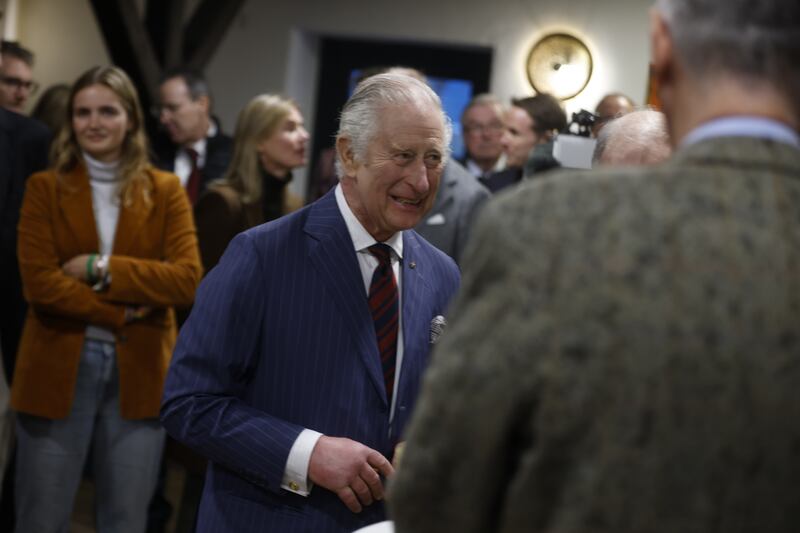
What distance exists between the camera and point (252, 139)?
391 centimetres

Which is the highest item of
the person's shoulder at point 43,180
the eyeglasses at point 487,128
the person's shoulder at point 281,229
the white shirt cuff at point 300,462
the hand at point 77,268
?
the eyeglasses at point 487,128

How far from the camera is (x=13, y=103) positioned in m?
4.64

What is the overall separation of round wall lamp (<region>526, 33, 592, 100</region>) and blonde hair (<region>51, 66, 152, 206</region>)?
4.27 m

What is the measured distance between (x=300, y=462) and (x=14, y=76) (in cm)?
330

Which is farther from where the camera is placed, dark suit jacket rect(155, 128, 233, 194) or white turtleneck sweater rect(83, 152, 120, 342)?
dark suit jacket rect(155, 128, 233, 194)

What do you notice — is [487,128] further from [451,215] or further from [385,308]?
[385,308]

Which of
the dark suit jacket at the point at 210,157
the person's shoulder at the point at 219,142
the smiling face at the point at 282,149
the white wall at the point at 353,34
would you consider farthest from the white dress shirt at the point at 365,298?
the white wall at the point at 353,34

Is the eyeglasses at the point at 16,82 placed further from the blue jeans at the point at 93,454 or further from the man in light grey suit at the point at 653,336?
the man in light grey suit at the point at 653,336

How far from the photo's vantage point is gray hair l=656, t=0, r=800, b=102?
3.29 ft

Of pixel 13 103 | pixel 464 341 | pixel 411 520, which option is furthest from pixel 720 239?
pixel 13 103

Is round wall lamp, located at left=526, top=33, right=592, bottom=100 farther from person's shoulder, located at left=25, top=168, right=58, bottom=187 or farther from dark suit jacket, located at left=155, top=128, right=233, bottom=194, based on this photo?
person's shoulder, located at left=25, top=168, right=58, bottom=187

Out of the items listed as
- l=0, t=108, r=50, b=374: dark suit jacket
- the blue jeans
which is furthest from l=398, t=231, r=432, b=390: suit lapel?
l=0, t=108, r=50, b=374: dark suit jacket

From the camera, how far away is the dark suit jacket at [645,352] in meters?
0.95

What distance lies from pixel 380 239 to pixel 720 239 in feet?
3.73
